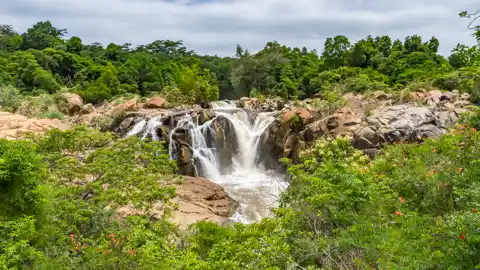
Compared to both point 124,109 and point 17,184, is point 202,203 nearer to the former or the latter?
point 17,184

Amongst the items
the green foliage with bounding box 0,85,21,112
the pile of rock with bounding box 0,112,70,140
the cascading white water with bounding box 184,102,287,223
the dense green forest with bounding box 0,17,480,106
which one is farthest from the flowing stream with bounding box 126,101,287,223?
the green foliage with bounding box 0,85,21,112

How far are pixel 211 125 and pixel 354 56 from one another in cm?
2386

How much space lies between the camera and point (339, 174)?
768 centimetres

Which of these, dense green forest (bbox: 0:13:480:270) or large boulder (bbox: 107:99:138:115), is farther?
large boulder (bbox: 107:99:138:115)

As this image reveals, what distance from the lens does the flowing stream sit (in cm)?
1725

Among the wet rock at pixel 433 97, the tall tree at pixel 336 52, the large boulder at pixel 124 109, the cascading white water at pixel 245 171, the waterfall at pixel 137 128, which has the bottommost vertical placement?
the cascading white water at pixel 245 171

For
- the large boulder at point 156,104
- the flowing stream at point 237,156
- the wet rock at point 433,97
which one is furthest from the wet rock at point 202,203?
the wet rock at point 433,97

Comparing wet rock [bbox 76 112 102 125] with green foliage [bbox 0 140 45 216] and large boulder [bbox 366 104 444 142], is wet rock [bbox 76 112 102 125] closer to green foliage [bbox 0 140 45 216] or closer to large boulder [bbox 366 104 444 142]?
large boulder [bbox 366 104 444 142]

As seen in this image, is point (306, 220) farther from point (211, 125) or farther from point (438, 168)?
point (211, 125)

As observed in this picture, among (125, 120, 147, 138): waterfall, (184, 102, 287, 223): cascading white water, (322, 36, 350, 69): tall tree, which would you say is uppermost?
(322, 36, 350, 69): tall tree

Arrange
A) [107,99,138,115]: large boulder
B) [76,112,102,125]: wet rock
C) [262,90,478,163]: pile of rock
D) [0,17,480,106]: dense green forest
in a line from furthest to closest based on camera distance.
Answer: [0,17,480,106]: dense green forest → [76,112,102,125]: wet rock → [107,99,138,115]: large boulder → [262,90,478,163]: pile of rock

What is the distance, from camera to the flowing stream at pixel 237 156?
17.3 meters

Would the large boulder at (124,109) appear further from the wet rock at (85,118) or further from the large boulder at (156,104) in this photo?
the wet rock at (85,118)

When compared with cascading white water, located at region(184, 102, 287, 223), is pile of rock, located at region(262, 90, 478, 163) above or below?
above
